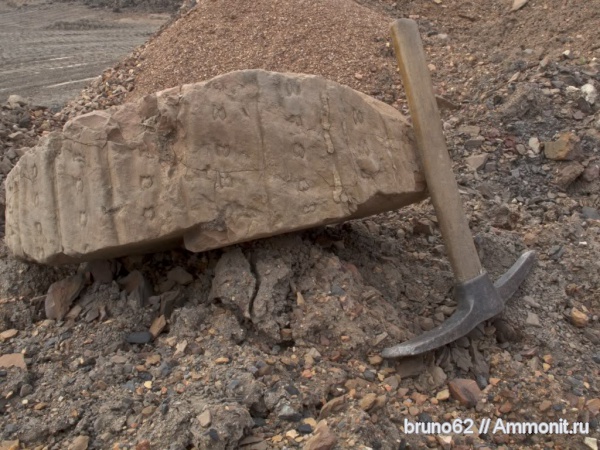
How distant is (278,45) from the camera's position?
18.3ft

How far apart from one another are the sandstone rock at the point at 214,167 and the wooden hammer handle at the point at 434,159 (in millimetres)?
184

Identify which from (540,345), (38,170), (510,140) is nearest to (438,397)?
(540,345)

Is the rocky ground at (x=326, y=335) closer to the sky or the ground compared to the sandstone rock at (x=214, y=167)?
closer to the ground

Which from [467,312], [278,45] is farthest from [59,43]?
[467,312]

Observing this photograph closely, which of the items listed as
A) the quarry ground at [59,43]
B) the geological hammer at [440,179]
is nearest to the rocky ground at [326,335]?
the geological hammer at [440,179]

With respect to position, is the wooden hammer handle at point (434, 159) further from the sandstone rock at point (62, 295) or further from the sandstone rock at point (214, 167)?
the sandstone rock at point (62, 295)

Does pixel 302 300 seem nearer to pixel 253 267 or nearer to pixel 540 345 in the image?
pixel 253 267

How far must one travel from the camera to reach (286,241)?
303cm

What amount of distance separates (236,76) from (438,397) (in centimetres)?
159

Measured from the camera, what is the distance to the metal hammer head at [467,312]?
2727 millimetres

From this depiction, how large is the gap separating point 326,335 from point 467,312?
64 cm

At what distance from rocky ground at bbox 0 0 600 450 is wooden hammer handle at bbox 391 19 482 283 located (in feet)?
1.02

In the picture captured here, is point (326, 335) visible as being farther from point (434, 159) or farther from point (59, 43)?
point (59, 43)

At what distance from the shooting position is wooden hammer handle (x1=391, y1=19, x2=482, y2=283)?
2.95 m
